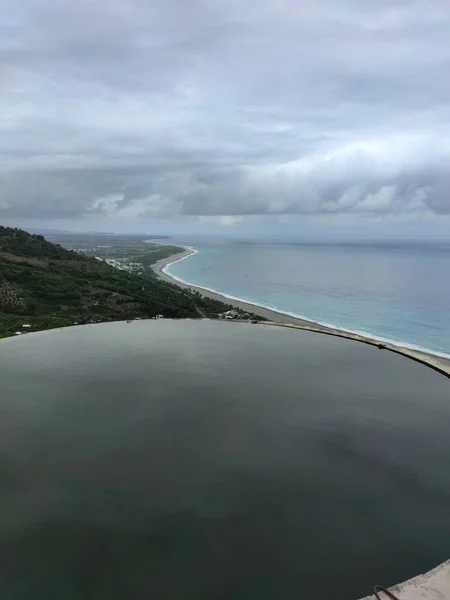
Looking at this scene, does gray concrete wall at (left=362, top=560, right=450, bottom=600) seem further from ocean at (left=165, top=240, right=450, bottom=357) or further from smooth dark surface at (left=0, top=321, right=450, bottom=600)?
ocean at (left=165, top=240, right=450, bottom=357)

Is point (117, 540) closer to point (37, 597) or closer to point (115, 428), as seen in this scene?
point (37, 597)

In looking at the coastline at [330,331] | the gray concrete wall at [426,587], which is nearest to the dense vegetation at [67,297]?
the coastline at [330,331]

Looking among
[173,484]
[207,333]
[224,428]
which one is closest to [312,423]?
[224,428]

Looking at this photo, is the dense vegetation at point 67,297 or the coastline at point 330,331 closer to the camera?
the coastline at point 330,331

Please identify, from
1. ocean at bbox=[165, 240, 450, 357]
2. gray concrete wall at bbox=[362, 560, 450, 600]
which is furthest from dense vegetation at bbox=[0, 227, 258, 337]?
gray concrete wall at bbox=[362, 560, 450, 600]

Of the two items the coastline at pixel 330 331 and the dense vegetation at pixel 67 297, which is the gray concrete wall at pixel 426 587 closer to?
the coastline at pixel 330 331

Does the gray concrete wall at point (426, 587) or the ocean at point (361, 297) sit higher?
the ocean at point (361, 297)

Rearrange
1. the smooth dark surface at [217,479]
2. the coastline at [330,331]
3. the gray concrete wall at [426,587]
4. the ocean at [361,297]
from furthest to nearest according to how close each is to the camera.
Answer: the ocean at [361,297] → the coastline at [330,331] → the smooth dark surface at [217,479] → the gray concrete wall at [426,587]
